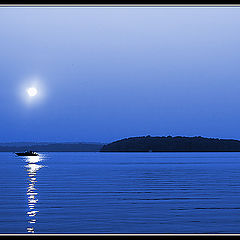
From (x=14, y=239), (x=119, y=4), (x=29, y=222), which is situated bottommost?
(x=14, y=239)


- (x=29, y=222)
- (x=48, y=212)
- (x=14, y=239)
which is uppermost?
(x=48, y=212)

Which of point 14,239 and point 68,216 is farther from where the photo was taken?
point 68,216

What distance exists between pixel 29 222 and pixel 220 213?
5.74 m

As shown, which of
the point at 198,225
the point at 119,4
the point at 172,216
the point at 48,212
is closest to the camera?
the point at 119,4

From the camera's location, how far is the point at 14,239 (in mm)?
5250

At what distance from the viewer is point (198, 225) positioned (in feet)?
42.7

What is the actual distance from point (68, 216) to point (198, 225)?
3939mm

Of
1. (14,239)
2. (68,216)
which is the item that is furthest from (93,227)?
(14,239)

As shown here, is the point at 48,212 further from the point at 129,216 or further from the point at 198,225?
the point at 198,225

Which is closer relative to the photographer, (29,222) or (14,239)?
(14,239)

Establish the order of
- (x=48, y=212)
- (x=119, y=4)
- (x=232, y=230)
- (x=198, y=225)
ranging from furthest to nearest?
(x=48, y=212), (x=198, y=225), (x=232, y=230), (x=119, y=4)
